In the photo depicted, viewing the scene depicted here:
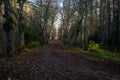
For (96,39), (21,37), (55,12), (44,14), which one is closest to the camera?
(21,37)

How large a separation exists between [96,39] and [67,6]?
1337cm

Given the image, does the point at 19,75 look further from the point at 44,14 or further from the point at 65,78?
the point at 44,14

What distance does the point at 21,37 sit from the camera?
29609 mm

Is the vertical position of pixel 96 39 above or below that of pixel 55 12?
below

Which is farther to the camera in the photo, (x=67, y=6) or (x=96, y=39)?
(x=67, y=6)

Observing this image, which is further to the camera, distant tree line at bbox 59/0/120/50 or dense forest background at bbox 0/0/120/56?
distant tree line at bbox 59/0/120/50

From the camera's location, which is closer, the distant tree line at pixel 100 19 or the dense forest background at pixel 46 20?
the dense forest background at pixel 46 20

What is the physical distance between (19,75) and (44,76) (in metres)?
1.08

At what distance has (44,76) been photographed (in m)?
10.6

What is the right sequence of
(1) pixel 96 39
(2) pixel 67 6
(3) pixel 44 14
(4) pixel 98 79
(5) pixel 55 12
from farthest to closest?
(5) pixel 55 12, (2) pixel 67 6, (3) pixel 44 14, (1) pixel 96 39, (4) pixel 98 79

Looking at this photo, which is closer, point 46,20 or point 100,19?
point 100,19

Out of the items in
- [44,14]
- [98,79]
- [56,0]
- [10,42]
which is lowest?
[98,79]

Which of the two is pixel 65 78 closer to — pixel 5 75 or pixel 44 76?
pixel 44 76

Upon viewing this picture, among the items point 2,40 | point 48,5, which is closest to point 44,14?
point 48,5
